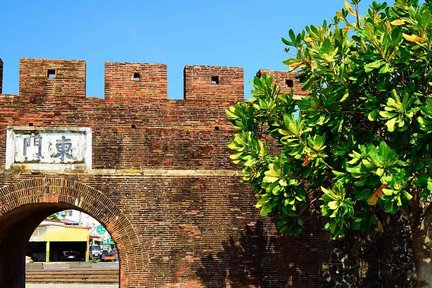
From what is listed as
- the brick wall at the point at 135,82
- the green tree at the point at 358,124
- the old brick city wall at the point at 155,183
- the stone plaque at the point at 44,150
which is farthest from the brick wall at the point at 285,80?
the stone plaque at the point at 44,150

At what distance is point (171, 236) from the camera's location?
963 cm

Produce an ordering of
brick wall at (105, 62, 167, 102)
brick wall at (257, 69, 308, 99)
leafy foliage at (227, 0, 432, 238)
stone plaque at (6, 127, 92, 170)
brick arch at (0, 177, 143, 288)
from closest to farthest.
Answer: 1. leafy foliage at (227, 0, 432, 238)
2. brick arch at (0, 177, 143, 288)
3. stone plaque at (6, 127, 92, 170)
4. brick wall at (105, 62, 167, 102)
5. brick wall at (257, 69, 308, 99)

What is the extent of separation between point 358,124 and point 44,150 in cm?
541

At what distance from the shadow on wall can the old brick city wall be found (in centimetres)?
2

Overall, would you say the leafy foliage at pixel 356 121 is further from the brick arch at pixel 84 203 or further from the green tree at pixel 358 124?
the brick arch at pixel 84 203

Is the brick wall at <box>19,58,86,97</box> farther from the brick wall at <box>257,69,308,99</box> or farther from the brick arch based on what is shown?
the brick wall at <box>257,69,308,99</box>

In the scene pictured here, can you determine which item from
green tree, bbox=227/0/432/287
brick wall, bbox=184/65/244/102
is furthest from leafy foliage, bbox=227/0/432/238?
brick wall, bbox=184/65/244/102

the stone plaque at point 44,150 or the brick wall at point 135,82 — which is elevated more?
the brick wall at point 135,82

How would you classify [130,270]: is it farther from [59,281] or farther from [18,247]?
[59,281]

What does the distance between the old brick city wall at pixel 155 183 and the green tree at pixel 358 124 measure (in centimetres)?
209

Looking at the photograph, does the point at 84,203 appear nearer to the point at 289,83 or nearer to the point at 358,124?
the point at 289,83

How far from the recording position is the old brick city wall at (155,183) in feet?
31.1

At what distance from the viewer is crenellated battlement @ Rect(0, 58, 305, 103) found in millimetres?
9828

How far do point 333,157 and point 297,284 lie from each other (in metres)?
3.63
